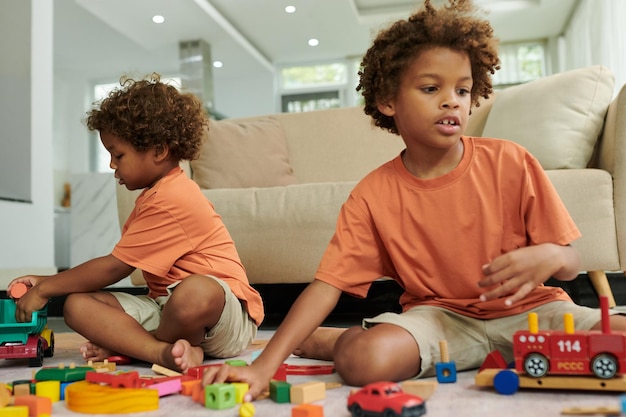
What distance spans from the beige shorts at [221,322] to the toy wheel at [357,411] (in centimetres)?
57

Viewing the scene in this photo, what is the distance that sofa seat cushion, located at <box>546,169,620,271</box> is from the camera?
1831 mm

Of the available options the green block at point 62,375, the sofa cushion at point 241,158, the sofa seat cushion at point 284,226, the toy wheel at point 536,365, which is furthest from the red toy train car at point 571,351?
the sofa cushion at point 241,158

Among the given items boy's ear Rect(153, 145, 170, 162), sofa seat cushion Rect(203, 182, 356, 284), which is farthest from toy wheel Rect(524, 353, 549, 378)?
sofa seat cushion Rect(203, 182, 356, 284)

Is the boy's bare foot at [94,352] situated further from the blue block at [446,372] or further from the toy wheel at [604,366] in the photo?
the toy wheel at [604,366]

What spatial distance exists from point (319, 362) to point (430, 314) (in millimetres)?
307

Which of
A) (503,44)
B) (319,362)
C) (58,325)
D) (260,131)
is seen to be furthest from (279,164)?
(503,44)

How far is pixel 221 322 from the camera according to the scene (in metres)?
1.30

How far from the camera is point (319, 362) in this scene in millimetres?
1298

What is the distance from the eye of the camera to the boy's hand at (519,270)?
2.99 feet

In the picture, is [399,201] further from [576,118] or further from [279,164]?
[279,164]

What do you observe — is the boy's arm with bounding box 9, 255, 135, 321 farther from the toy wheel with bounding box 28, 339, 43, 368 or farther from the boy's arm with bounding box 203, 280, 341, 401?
the boy's arm with bounding box 203, 280, 341, 401

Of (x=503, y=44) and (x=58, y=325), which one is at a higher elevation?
(x=503, y=44)

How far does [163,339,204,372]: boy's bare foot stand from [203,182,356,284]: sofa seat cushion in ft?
2.78

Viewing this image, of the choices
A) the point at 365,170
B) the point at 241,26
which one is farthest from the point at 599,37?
the point at 365,170
